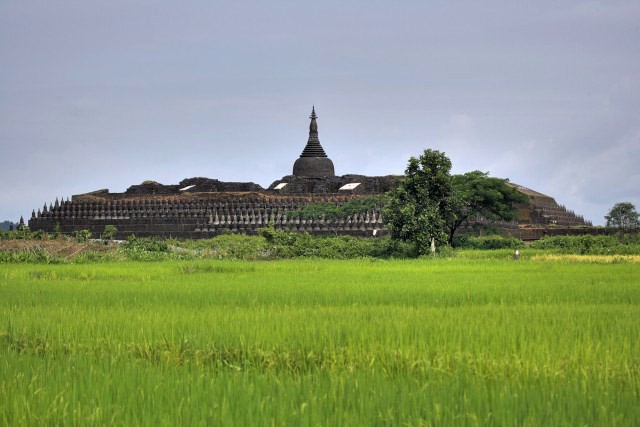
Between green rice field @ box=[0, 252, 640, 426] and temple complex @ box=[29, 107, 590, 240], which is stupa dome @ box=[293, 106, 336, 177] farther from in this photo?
green rice field @ box=[0, 252, 640, 426]

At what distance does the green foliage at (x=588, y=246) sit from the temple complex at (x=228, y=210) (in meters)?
4.79

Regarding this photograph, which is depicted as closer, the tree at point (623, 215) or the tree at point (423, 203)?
the tree at point (423, 203)

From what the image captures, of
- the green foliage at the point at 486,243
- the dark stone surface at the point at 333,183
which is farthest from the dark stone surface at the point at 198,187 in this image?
the green foliage at the point at 486,243

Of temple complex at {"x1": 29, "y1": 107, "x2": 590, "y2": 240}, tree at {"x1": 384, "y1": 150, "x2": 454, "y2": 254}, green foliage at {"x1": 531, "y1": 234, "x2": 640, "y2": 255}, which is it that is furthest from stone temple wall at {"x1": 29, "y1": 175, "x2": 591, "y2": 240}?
tree at {"x1": 384, "y1": 150, "x2": 454, "y2": 254}

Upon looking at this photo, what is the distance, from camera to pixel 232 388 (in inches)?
200

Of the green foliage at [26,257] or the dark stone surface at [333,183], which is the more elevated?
the dark stone surface at [333,183]

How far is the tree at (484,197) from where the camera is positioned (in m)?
30.3

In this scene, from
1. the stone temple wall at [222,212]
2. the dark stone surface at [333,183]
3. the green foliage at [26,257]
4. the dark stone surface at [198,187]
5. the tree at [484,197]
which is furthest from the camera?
the dark stone surface at [198,187]

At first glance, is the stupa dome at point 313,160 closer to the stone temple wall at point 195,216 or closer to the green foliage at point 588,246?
the stone temple wall at point 195,216

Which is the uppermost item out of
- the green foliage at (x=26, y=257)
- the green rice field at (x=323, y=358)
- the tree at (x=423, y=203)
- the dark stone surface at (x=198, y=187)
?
the dark stone surface at (x=198, y=187)

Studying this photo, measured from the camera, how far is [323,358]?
20.3ft

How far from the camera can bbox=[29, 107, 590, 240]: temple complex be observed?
36.0 meters

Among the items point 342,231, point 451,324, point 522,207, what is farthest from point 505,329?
point 522,207

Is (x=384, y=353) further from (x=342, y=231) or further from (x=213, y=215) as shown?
(x=213, y=215)
